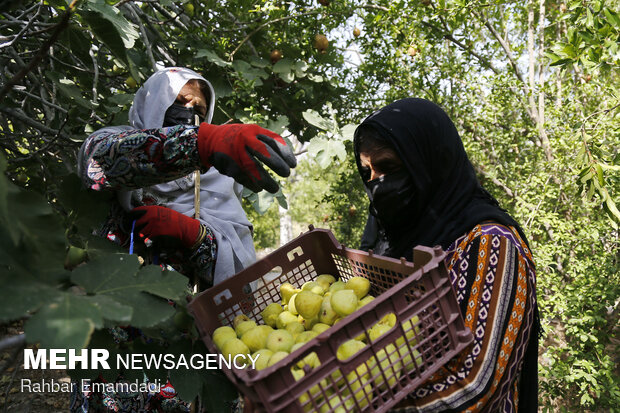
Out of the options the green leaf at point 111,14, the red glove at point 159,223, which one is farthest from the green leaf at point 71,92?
the red glove at point 159,223

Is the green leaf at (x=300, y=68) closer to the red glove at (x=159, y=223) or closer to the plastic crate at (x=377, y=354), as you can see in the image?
the red glove at (x=159, y=223)

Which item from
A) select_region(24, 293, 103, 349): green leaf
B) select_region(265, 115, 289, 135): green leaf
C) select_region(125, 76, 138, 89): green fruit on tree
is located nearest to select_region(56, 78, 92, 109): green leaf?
select_region(125, 76, 138, 89): green fruit on tree

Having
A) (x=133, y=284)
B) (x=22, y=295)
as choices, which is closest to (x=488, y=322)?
(x=133, y=284)

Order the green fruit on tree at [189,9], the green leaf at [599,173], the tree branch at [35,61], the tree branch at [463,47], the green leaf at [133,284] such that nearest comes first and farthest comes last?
the green leaf at [133,284] < the tree branch at [35,61] < the green leaf at [599,173] < the green fruit on tree at [189,9] < the tree branch at [463,47]

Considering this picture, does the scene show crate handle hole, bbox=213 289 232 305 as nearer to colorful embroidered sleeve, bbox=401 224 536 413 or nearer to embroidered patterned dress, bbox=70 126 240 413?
embroidered patterned dress, bbox=70 126 240 413

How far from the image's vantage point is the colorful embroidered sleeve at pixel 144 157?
1.17m

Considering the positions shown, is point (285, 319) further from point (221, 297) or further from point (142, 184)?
point (142, 184)

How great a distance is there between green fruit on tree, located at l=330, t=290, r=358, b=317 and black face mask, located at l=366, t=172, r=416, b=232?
1.60ft

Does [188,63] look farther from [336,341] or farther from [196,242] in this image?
[336,341]

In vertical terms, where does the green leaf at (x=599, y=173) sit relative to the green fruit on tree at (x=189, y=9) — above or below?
below

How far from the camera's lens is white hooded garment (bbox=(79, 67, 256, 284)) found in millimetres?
1726

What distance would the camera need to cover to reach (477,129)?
149 inches

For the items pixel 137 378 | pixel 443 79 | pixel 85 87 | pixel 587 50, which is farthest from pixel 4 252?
pixel 443 79

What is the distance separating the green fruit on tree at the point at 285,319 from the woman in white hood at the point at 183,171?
37cm
